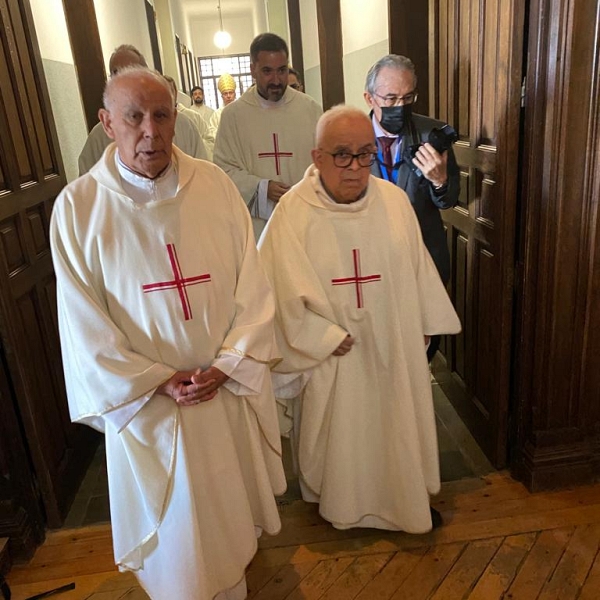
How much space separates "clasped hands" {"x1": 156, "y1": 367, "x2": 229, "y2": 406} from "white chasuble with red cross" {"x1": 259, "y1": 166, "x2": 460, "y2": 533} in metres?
0.42

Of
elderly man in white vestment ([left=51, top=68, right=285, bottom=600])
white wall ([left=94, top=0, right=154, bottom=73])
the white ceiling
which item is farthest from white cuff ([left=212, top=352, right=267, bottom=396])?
the white ceiling

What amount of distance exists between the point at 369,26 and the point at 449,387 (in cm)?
292

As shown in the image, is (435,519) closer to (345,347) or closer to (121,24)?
(345,347)

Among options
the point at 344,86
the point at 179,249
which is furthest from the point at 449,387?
the point at 344,86

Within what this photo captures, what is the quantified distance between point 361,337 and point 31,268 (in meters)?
1.43

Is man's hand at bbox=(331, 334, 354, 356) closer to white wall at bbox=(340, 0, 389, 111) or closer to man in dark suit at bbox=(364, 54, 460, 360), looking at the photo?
man in dark suit at bbox=(364, 54, 460, 360)

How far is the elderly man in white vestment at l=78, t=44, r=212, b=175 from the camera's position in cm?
299

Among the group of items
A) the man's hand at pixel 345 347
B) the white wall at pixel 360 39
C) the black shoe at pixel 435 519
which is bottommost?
the black shoe at pixel 435 519

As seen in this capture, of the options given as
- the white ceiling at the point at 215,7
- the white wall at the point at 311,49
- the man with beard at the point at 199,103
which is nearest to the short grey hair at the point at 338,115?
→ the white wall at the point at 311,49

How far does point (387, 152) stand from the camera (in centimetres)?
252

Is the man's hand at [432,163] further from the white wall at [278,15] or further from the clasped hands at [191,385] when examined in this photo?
the white wall at [278,15]

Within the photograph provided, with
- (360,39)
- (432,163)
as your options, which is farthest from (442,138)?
(360,39)

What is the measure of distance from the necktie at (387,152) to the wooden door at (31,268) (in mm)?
1487

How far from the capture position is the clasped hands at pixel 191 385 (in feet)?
5.53
